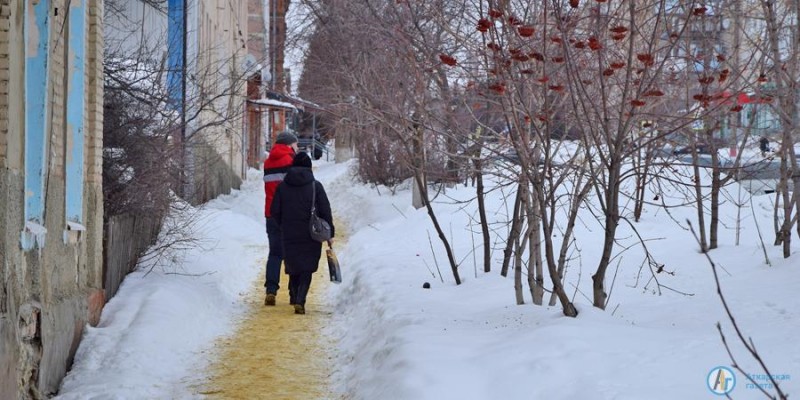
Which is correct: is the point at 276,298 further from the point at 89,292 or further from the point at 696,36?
the point at 696,36

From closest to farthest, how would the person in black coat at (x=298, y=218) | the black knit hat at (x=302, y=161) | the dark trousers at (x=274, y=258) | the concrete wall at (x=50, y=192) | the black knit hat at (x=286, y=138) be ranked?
the concrete wall at (x=50, y=192), the person in black coat at (x=298, y=218), the black knit hat at (x=302, y=161), the dark trousers at (x=274, y=258), the black knit hat at (x=286, y=138)

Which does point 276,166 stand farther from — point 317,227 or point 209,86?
point 209,86

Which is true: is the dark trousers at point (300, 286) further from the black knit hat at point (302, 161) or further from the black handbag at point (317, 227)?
the black knit hat at point (302, 161)

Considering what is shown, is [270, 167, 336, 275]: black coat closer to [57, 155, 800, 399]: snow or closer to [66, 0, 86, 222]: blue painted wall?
[57, 155, 800, 399]: snow

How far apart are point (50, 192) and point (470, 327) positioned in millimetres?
3145

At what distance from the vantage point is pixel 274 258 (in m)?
10.8

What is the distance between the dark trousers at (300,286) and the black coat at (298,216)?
81mm

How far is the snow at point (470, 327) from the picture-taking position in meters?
5.59

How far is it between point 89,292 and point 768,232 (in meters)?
11.7

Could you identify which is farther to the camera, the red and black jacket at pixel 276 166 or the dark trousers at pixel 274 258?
the red and black jacket at pixel 276 166

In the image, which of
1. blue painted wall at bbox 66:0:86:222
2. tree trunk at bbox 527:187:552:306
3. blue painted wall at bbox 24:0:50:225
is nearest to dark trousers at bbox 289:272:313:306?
tree trunk at bbox 527:187:552:306

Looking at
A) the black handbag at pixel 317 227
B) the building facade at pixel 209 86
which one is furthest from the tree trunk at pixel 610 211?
the building facade at pixel 209 86

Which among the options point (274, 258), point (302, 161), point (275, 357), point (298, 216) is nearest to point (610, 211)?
point (275, 357)

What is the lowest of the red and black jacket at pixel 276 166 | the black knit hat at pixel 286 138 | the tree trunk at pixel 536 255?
the tree trunk at pixel 536 255
